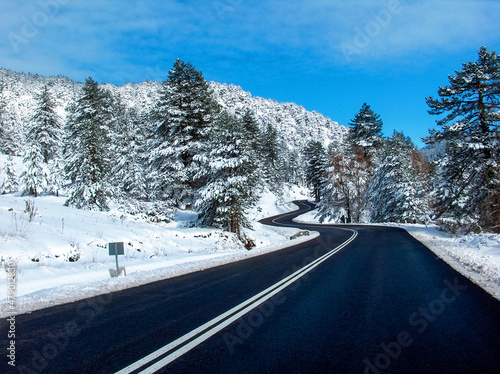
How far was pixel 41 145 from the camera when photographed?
39438 mm

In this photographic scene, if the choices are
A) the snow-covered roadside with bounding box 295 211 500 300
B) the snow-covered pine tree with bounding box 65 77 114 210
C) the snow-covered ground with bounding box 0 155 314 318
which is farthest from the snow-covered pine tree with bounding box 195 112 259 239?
the snow-covered roadside with bounding box 295 211 500 300

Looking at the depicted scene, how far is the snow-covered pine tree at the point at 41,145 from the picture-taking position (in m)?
35.3

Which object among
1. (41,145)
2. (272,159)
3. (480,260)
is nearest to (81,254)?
(480,260)

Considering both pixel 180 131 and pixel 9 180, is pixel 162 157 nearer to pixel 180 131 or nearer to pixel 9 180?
pixel 180 131

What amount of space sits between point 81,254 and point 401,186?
1396 inches

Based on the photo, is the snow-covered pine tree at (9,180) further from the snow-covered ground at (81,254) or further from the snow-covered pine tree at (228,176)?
the snow-covered pine tree at (228,176)

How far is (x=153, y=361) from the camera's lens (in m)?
3.19

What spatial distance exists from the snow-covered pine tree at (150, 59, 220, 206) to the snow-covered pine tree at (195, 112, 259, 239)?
488 centimetres

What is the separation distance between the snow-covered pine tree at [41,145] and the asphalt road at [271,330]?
1451 inches

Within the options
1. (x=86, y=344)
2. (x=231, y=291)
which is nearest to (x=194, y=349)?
(x=86, y=344)

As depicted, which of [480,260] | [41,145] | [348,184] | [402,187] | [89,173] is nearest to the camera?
[480,260]

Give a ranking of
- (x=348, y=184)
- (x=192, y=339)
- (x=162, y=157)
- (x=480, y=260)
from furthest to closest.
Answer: (x=348, y=184)
(x=162, y=157)
(x=480, y=260)
(x=192, y=339)

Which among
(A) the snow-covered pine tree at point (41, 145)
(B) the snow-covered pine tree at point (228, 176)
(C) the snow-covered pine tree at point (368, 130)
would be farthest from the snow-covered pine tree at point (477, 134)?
(A) the snow-covered pine tree at point (41, 145)

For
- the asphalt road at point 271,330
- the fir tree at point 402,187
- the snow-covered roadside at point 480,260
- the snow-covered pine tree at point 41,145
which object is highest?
the snow-covered pine tree at point 41,145
